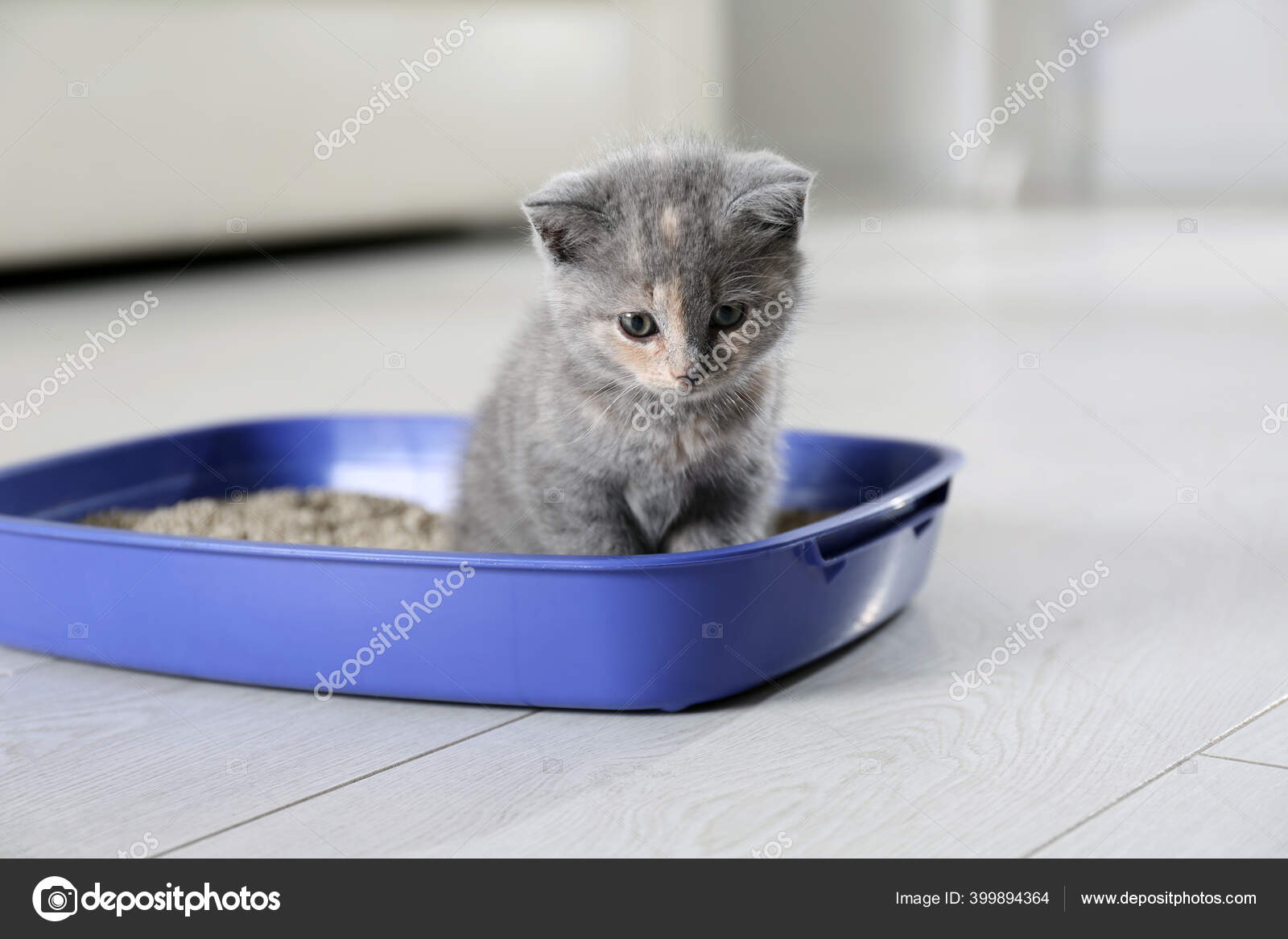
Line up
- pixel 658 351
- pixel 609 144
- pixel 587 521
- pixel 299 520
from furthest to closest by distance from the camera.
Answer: pixel 299 520
pixel 609 144
pixel 587 521
pixel 658 351

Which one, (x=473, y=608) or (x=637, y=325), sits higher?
(x=637, y=325)

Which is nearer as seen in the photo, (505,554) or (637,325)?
(505,554)

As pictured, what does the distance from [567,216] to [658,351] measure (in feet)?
0.65

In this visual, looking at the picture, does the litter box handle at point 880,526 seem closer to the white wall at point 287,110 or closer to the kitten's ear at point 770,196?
the kitten's ear at point 770,196

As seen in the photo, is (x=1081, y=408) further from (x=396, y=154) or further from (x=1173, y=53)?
(x=1173, y=53)

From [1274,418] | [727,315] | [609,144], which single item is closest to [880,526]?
[727,315]

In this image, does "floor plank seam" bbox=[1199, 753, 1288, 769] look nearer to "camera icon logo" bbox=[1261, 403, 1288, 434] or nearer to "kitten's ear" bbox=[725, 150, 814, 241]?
"kitten's ear" bbox=[725, 150, 814, 241]

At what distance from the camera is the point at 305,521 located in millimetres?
2096

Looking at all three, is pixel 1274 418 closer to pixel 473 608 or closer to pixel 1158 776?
pixel 1158 776

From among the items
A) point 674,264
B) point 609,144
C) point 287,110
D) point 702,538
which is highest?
point 287,110

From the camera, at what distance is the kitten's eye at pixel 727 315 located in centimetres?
155
